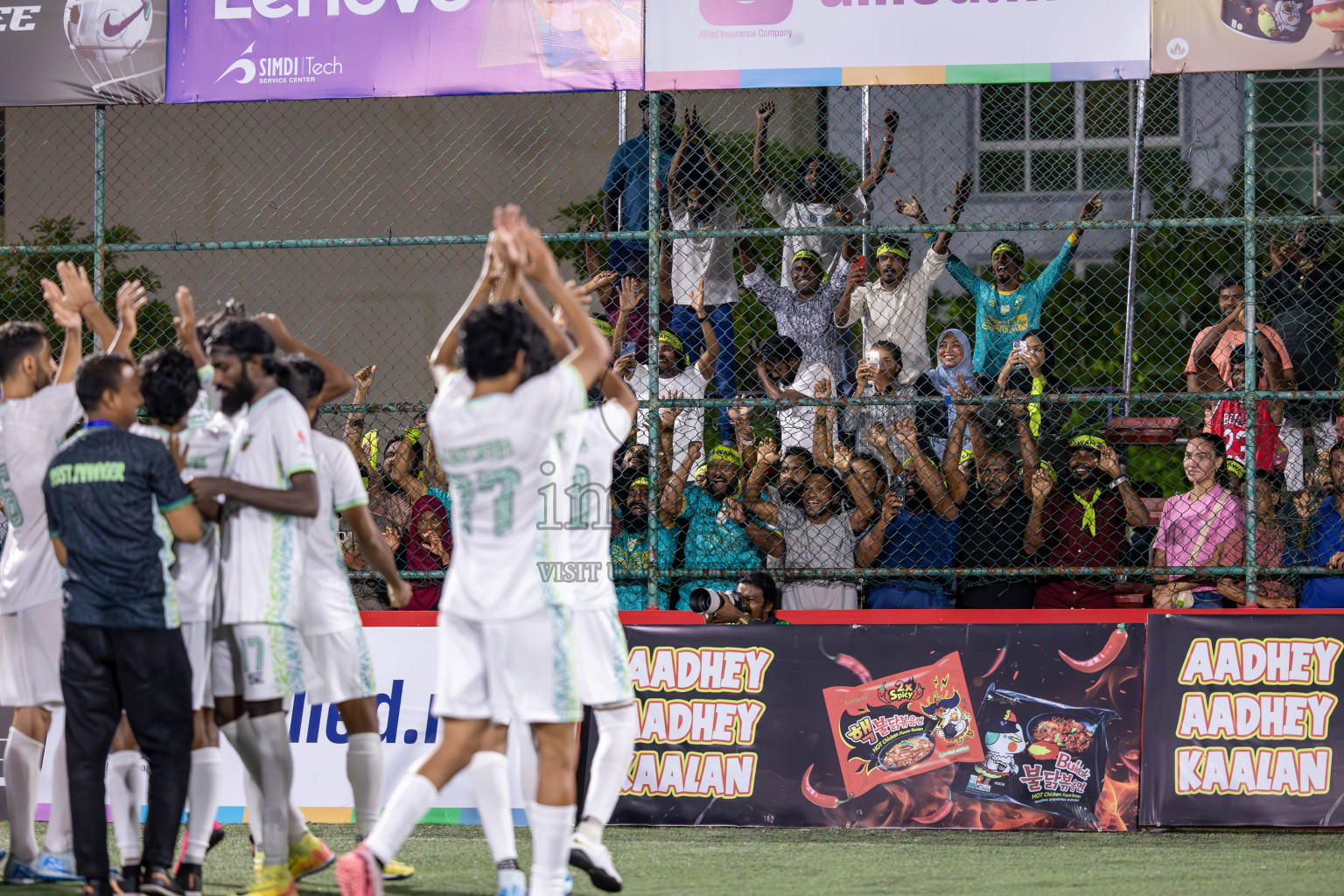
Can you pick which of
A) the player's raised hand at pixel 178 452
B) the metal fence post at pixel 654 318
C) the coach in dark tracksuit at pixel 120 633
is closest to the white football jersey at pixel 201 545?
the player's raised hand at pixel 178 452

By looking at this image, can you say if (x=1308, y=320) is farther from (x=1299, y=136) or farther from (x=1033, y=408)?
(x=1299, y=136)

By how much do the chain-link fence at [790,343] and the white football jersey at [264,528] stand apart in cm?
84

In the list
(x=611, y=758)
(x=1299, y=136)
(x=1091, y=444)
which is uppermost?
(x=1299, y=136)

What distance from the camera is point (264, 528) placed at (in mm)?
5230

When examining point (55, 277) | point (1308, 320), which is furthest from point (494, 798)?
point (55, 277)

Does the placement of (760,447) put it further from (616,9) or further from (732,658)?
(616,9)

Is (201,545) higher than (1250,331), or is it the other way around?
(1250,331)

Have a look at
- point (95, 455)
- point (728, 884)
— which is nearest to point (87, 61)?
point (95, 455)

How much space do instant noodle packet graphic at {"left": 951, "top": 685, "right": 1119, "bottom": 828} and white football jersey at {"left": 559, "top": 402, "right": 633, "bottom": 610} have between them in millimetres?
2719

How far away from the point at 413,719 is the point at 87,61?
4.17 metres

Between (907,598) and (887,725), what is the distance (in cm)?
99

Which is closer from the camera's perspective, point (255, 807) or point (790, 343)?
point (255, 807)

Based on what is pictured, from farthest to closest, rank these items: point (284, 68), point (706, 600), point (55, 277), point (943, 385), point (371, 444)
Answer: point (55, 277), point (371, 444), point (943, 385), point (284, 68), point (706, 600)

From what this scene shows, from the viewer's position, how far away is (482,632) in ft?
15.1
